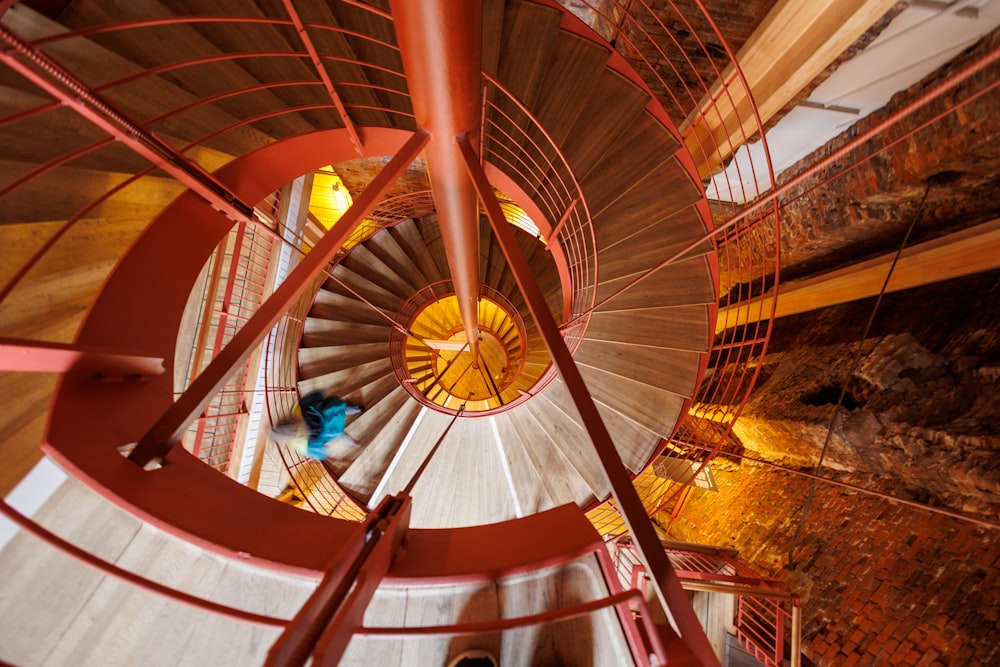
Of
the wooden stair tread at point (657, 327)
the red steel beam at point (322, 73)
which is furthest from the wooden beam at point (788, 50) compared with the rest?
the red steel beam at point (322, 73)

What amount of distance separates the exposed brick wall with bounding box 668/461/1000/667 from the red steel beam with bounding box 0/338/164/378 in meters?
4.57

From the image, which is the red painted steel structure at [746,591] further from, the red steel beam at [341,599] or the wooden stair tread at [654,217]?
the wooden stair tread at [654,217]

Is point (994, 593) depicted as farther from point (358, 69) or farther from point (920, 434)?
point (358, 69)

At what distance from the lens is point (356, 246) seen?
18.2ft

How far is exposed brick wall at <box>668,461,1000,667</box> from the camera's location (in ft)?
7.88

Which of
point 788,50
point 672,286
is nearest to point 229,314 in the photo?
point 672,286

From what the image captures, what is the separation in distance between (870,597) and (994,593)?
0.72m

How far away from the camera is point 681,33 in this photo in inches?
130

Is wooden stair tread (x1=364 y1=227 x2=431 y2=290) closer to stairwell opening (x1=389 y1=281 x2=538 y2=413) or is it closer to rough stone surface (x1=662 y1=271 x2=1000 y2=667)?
stairwell opening (x1=389 y1=281 x2=538 y2=413)

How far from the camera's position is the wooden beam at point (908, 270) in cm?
278

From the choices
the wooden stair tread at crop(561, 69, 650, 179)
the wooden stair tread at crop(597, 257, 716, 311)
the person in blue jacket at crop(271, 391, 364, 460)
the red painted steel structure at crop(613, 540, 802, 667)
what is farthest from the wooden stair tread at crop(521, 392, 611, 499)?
the wooden stair tread at crop(561, 69, 650, 179)

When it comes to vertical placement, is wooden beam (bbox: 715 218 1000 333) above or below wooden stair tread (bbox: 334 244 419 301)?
below

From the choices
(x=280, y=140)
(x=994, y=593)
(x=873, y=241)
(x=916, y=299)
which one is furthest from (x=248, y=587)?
(x=873, y=241)

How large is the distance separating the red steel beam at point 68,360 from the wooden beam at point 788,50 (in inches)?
127
